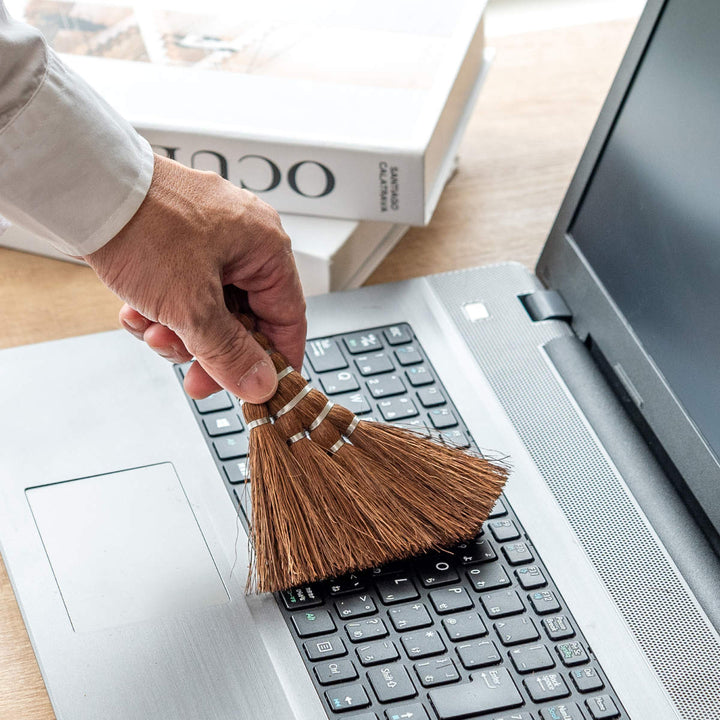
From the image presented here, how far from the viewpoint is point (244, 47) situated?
869 mm

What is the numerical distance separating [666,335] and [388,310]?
0.22 metres

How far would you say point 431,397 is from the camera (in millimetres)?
727

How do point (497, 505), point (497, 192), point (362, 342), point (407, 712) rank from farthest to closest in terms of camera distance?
point (497, 192) < point (362, 342) < point (497, 505) < point (407, 712)

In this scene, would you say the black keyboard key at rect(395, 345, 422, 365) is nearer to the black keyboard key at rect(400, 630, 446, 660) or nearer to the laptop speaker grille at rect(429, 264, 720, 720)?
the laptop speaker grille at rect(429, 264, 720, 720)

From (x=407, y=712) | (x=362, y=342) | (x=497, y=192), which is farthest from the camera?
(x=497, y=192)

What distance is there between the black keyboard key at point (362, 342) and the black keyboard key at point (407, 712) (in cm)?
29

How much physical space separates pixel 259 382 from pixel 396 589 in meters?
0.15

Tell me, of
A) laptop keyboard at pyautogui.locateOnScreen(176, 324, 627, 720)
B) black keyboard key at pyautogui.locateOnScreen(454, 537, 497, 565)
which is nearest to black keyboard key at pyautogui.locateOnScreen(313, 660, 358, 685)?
laptop keyboard at pyautogui.locateOnScreen(176, 324, 627, 720)

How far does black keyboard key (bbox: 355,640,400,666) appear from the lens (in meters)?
0.57

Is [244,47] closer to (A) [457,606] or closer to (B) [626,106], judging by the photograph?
(B) [626,106]

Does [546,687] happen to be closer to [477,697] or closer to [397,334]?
[477,697]

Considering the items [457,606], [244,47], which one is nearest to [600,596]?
[457,606]

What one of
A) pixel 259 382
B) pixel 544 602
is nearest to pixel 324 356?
pixel 259 382

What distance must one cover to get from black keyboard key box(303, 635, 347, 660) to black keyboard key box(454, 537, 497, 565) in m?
0.10
